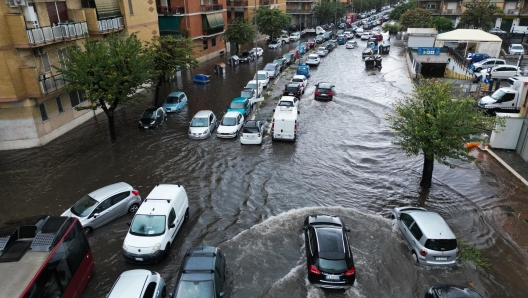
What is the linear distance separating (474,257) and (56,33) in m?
Result: 24.9

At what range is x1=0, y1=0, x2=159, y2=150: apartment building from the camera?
19734 mm

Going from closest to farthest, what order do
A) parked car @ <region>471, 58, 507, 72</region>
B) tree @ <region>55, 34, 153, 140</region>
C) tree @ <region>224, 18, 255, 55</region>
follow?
tree @ <region>55, 34, 153, 140</region> → parked car @ <region>471, 58, 507, 72</region> → tree @ <region>224, 18, 255, 55</region>

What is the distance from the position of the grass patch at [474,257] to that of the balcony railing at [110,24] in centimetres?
2681

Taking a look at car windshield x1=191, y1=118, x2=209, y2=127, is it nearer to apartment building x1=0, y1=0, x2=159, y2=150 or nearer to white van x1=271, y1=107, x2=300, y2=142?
white van x1=271, y1=107, x2=300, y2=142

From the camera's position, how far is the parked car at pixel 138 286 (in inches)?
368

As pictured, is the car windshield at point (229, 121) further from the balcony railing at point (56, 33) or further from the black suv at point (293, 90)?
the balcony railing at point (56, 33)

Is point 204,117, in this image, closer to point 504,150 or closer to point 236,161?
point 236,161

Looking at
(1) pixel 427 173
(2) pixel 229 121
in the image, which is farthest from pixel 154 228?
(1) pixel 427 173

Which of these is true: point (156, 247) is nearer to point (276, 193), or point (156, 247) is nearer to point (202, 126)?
point (276, 193)

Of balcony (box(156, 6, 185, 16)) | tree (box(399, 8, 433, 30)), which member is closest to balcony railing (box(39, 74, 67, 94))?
balcony (box(156, 6, 185, 16))

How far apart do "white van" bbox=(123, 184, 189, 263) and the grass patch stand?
34.6 feet

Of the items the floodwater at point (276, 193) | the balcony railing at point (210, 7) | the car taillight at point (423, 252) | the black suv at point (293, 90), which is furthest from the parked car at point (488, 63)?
the balcony railing at point (210, 7)

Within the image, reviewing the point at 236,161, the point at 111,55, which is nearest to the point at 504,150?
the point at 236,161

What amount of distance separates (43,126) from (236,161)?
41.3ft
